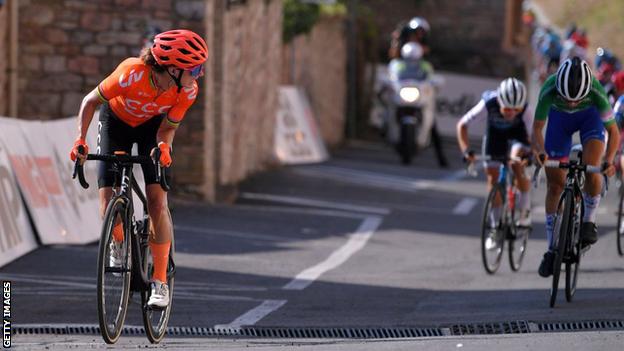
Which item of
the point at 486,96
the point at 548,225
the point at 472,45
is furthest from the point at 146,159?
the point at 472,45

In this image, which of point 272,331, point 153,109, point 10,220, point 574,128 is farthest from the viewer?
point 10,220

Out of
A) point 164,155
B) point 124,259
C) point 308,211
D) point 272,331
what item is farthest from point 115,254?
point 308,211

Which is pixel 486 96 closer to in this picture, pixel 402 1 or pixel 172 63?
pixel 172 63

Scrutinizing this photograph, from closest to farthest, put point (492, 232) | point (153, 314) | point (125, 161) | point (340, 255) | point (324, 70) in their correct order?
point (125, 161) < point (153, 314) < point (492, 232) < point (340, 255) < point (324, 70)

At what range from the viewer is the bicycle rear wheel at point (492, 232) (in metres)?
14.3

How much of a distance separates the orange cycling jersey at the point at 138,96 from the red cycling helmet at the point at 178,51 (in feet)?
0.59

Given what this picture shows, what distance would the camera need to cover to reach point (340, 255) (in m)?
15.8

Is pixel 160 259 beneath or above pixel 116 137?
beneath

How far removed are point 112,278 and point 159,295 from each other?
0.40 meters

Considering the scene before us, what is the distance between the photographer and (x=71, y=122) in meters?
15.9

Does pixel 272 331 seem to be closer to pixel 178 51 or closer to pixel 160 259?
pixel 160 259

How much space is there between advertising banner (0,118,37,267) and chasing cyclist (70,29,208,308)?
374 centimetres

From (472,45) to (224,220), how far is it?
21.6 m

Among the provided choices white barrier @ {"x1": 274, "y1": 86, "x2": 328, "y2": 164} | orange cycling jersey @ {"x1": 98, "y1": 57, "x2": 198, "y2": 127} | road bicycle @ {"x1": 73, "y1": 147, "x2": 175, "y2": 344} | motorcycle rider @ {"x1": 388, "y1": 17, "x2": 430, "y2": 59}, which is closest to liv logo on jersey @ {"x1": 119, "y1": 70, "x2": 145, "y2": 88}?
orange cycling jersey @ {"x1": 98, "y1": 57, "x2": 198, "y2": 127}
